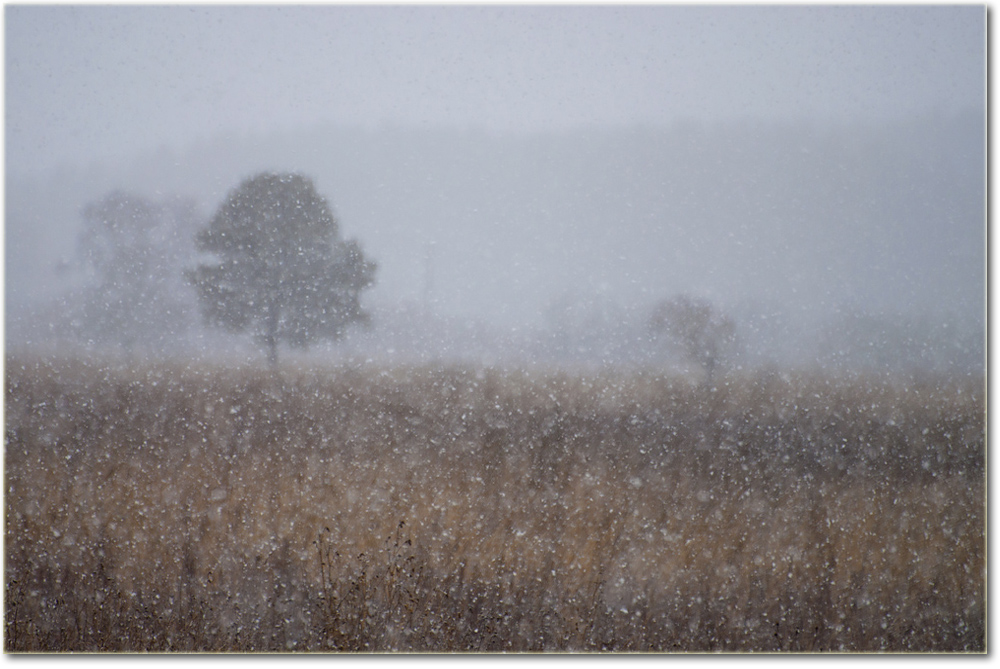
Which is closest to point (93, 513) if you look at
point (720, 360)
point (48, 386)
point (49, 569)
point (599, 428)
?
point (49, 569)

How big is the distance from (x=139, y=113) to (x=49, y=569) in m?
1.68

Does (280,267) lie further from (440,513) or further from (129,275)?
(440,513)

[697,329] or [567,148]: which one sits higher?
[567,148]

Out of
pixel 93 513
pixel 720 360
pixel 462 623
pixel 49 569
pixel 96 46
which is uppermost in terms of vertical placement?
pixel 96 46

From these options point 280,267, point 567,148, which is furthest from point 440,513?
point 567,148

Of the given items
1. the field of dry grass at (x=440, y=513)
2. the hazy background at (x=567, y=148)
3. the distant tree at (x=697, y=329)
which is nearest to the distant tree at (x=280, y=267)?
the hazy background at (x=567, y=148)

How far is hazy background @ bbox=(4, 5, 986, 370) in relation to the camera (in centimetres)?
252

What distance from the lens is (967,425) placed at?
258 cm

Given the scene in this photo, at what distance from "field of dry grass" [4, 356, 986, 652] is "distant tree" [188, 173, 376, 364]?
19 centimetres

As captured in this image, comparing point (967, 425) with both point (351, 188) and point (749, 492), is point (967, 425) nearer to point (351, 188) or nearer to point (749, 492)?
point (749, 492)

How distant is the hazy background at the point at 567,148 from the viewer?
2.52 m

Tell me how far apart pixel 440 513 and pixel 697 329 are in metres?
1.13

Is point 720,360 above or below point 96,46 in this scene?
below

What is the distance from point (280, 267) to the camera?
99.9 inches
